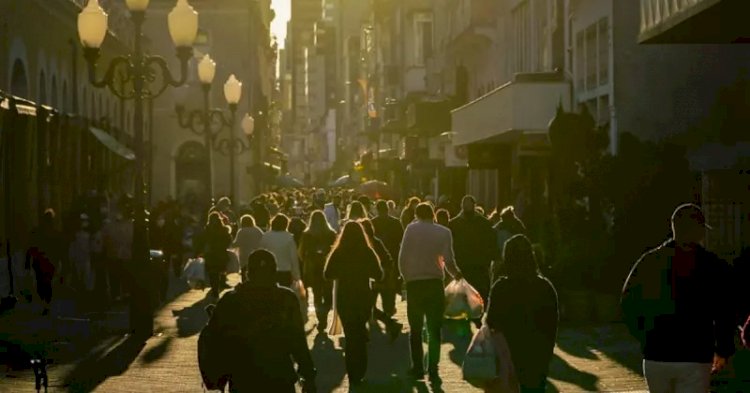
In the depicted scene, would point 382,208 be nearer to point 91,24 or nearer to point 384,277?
point 91,24

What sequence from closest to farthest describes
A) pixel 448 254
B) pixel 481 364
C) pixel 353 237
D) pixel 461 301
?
1. pixel 481 364
2. pixel 353 237
3. pixel 448 254
4. pixel 461 301

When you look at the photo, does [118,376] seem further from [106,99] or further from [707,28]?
[106,99]

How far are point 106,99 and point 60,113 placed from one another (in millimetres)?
13551

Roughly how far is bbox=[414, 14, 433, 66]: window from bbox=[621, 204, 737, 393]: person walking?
6752 centimetres

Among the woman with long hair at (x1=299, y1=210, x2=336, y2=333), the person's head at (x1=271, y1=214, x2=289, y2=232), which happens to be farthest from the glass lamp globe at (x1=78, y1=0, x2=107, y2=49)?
the woman with long hair at (x1=299, y1=210, x2=336, y2=333)

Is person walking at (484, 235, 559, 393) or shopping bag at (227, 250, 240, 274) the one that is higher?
person walking at (484, 235, 559, 393)

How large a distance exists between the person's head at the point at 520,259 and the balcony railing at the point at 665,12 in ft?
27.6

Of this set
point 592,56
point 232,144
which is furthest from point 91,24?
point 232,144

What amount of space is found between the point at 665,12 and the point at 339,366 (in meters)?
6.57

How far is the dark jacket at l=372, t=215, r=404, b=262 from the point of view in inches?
977

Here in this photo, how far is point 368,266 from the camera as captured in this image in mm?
16391

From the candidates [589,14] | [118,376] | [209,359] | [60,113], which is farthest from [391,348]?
[60,113]

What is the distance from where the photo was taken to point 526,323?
10984 millimetres

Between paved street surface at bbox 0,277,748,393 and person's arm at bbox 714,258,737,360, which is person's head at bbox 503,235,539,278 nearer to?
person's arm at bbox 714,258,737,360
